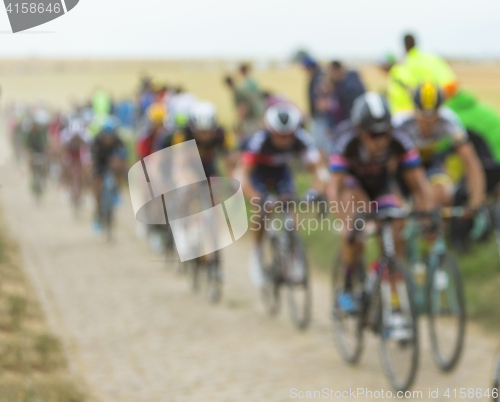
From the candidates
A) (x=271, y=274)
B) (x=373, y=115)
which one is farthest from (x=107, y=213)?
(x=373, y=115)

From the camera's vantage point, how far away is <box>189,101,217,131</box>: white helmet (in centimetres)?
866

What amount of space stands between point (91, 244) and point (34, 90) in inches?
2233

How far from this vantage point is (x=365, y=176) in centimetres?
634

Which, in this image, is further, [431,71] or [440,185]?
[431,71]

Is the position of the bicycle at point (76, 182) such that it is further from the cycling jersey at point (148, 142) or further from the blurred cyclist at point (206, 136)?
the blurred cyclist at point (206, 136)

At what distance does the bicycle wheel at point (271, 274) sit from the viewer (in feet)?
25.6

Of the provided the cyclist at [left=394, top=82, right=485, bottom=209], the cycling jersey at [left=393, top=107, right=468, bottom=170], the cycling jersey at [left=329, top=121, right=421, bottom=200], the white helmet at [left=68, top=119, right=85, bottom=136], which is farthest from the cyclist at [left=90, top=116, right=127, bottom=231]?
the cycling jersey at [left=329, top=121, right=421, bottom=200]

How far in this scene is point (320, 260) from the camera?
1099 cm

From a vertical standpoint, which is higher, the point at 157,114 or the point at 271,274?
the point at 157,114

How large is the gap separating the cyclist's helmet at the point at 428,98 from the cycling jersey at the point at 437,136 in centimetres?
23

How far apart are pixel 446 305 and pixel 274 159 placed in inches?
108

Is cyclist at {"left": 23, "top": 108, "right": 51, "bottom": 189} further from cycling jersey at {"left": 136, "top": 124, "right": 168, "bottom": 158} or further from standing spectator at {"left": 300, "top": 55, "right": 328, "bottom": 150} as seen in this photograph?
standing spectator at {"left": 300, "top": 55, "right": 328, "bottom": 150}

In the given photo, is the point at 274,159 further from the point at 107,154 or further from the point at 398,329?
the point at 107,154

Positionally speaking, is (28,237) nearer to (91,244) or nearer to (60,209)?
(91,244)
